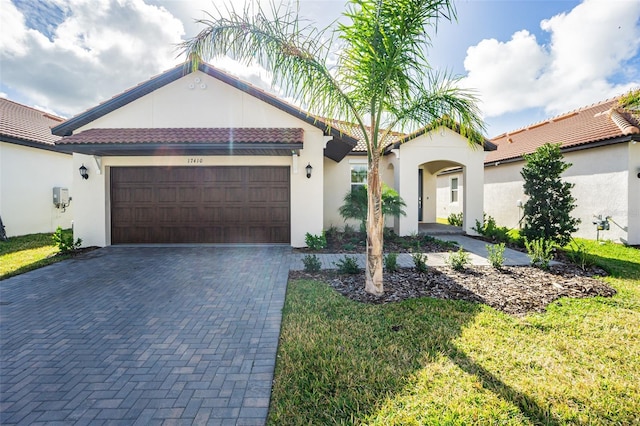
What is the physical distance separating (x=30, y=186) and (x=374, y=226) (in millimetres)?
15189

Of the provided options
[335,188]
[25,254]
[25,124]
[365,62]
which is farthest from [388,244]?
[25,124]

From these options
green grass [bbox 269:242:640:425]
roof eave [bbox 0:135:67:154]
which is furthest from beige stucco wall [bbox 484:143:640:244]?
roof eave [bbox 0:135:67:154]

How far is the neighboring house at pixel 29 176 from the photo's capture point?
36.3ft

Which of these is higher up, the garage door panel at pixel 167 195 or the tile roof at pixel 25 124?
the tile roof at pixel 25 124

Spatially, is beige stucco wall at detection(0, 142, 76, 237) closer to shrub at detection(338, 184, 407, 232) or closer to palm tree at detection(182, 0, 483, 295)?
palm tree at detection(182, 0, 483, 295)

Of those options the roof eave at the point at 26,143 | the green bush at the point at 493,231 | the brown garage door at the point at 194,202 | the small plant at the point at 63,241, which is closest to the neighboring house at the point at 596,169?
the green bush at the point at 493,231

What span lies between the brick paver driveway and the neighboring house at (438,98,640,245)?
12222 mm

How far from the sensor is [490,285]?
594 centimetres

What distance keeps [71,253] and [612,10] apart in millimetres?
18645

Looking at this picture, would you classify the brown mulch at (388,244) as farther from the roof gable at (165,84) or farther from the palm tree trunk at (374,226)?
the palm tree trunk at (374,226)

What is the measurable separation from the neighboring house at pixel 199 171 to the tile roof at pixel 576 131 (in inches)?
264

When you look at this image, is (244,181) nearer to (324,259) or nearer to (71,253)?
(324,259)

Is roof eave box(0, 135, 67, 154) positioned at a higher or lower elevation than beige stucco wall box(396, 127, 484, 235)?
higher

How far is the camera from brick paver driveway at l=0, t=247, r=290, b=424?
104 inches
